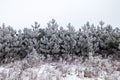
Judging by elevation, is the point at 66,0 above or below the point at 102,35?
above

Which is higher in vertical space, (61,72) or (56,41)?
(56,41)

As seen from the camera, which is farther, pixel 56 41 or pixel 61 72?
pixel 56 41

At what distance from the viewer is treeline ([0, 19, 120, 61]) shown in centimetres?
668

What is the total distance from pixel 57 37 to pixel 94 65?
7.37ft

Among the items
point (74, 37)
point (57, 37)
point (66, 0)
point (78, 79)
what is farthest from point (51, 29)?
point (66, 0)

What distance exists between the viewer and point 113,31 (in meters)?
7.96

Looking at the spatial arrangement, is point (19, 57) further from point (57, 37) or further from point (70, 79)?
point (70, 79)

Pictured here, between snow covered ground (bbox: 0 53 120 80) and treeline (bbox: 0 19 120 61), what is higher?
treeline (bbox: 0 19 120 61)

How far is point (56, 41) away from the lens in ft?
22.8

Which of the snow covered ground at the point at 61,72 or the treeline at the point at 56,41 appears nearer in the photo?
the snow covered ground at the point at 61,72

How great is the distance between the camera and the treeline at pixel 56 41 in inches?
263

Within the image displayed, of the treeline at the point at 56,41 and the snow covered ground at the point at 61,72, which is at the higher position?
the treeline at the point at 56,41

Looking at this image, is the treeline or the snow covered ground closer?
the snow covered ground

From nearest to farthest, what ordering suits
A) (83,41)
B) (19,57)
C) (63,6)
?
(19,57) < (83,41) < (63,6)
